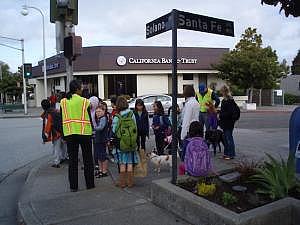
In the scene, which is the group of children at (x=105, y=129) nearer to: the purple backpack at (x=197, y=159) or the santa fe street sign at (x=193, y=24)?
the purple backpack at (x=197, y=159)

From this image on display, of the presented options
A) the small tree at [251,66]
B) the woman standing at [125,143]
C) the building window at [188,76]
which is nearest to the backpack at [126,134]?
the woman standing at [125,143]

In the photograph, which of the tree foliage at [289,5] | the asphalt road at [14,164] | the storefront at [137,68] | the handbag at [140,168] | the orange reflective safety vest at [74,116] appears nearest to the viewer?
the tree foliage at [289,5]

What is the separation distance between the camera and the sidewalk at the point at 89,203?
17.4 ft

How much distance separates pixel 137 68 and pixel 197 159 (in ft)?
104

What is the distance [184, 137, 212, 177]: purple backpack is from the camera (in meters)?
5.98

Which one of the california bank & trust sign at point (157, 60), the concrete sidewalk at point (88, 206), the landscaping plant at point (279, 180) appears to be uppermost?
the california bank & trust sign at point (157, 60)

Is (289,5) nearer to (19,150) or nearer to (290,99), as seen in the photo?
(19,150)

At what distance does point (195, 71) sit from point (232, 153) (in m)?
30.6

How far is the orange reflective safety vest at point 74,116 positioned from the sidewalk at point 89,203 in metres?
1.01

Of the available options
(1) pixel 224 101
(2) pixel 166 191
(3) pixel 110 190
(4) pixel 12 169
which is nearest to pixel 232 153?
(1) pixel 224 101

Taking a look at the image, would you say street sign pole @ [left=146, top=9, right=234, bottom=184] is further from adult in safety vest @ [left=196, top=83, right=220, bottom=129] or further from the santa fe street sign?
adult in safety vest @ [left=196, top=83, right=220, bottom=129]

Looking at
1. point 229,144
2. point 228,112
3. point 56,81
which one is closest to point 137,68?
point 56,81

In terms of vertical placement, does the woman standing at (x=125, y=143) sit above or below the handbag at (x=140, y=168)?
above

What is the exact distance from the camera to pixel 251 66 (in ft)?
103
